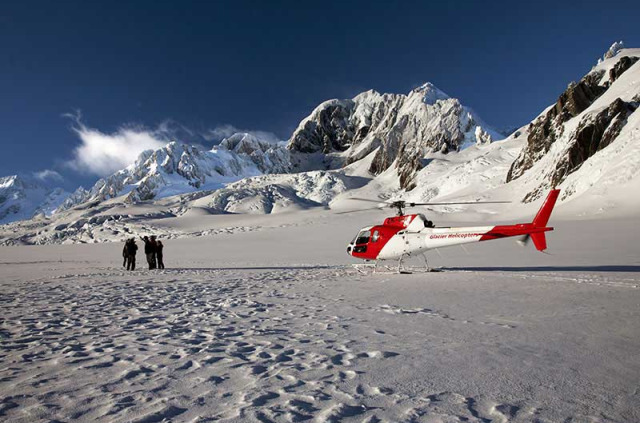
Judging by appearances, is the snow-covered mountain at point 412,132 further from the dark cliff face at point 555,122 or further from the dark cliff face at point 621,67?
the dark cliff face at point 621,67

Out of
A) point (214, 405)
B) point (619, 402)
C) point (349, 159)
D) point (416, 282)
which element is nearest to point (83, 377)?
point (214, 405)

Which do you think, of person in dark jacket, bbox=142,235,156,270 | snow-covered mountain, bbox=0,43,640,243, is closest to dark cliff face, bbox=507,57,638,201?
snow-covered mountain, bbox=0,43,640,243

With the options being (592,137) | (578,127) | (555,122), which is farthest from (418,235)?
(555,122)

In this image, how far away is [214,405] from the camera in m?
3.58

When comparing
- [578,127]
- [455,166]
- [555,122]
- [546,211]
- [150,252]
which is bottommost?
[150,252]

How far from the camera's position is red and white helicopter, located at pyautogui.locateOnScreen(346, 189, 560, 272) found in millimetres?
12188

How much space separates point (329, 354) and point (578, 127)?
61651 millimetres

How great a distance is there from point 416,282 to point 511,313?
458 centimetres

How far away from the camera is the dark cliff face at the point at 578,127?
48875mm

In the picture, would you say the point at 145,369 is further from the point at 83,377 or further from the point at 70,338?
the point at 70,338

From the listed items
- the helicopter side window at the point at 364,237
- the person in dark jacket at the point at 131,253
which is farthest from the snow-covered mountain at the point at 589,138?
the person in dark jacket at the point at 131,253

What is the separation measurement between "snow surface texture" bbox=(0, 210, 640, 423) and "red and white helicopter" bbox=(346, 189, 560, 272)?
7.80 feet

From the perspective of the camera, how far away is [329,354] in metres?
5.02

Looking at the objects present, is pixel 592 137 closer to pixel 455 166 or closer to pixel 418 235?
pixel 418 235
